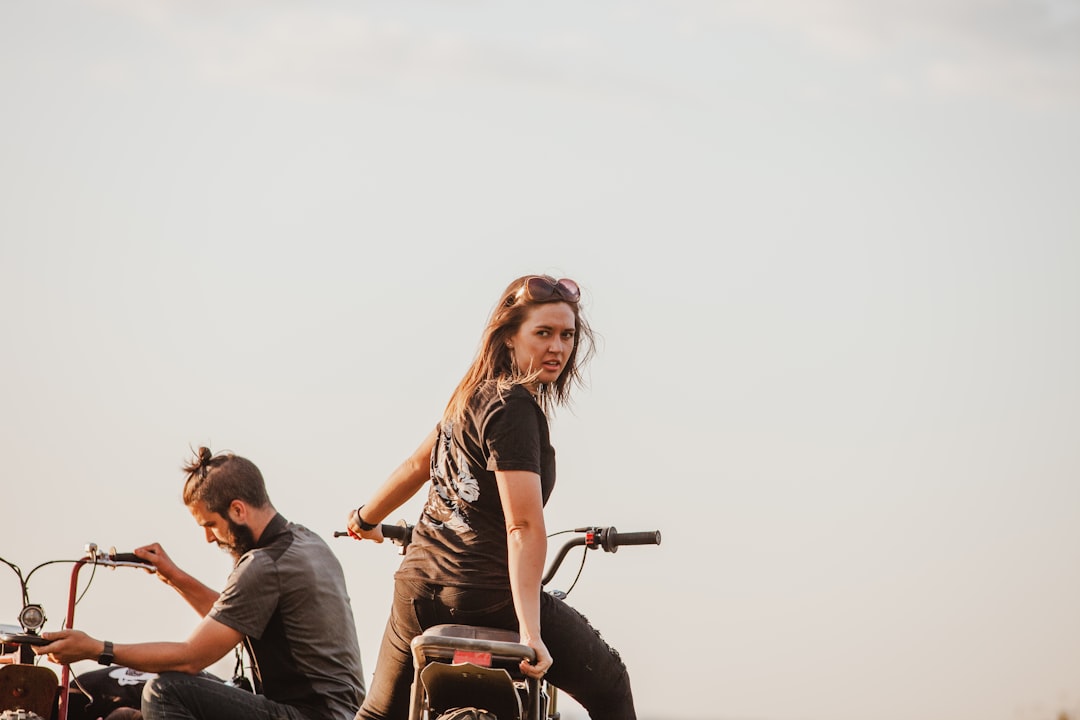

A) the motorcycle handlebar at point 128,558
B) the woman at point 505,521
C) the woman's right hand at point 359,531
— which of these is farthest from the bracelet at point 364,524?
the motorcycle handlebar at point 128,558

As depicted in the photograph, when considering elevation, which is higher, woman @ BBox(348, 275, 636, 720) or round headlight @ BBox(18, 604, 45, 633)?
woman @ BBox(348, 275, 636, 720)

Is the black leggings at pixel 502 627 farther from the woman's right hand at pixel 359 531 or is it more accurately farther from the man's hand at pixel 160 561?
the man's hand at pixel 160 561

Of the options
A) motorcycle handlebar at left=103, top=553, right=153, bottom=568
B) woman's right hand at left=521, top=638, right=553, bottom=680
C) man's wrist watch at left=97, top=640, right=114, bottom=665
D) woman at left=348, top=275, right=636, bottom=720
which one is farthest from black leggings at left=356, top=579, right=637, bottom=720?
motorcycle handlebar at left=103, top=553, right=153, bottom=568

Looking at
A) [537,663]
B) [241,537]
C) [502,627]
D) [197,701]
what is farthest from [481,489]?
[241,537]

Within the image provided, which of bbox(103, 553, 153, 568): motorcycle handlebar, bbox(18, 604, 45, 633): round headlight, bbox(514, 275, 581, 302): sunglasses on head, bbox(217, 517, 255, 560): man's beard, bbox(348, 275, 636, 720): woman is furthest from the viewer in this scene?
bbox(103, 553, 153, 568): motorcycle handlebar

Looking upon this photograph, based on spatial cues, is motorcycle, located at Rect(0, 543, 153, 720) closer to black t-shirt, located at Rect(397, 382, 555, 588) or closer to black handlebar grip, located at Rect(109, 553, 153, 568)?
black handlebar grip, located at Rect(109, 553, 153, 568)

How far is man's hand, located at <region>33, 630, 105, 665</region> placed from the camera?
21.5ft

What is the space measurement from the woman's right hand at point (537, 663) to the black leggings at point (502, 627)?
A: 30 centimetres

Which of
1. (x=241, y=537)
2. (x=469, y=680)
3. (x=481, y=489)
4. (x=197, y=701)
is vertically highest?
(x=481, y=489)

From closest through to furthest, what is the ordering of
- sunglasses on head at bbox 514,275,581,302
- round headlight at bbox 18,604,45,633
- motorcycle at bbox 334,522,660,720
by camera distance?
motorcycle at bbox 334,522,660,720 → sunglasses on head at bbox 514,275,581,302 → round headlight at bbox 18,604,45,633

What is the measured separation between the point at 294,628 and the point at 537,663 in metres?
2.02

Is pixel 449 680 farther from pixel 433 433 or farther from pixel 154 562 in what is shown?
pixel 154 562

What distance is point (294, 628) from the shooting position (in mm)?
6895

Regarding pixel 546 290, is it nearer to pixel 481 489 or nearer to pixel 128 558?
pixel 481 489
